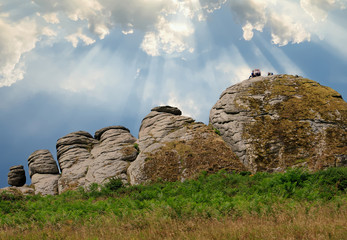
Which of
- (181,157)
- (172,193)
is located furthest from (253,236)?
(181,157)

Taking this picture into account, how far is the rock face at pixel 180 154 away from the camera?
1938cm

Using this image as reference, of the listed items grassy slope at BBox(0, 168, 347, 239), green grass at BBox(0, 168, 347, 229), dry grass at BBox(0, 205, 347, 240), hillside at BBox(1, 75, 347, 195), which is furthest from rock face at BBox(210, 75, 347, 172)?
dry grass at BBox(0, 205, 347, 240)

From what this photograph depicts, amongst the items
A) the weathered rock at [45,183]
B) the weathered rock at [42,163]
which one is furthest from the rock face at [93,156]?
the weathered rock at [42,163]

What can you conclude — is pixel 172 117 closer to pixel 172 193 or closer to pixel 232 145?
pixel 232 145

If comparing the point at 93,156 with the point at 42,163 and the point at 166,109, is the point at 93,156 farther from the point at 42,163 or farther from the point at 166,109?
the point at 166,109

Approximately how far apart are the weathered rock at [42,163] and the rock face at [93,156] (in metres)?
1.67

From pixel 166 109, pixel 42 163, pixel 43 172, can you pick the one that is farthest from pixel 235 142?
pixel 42 163

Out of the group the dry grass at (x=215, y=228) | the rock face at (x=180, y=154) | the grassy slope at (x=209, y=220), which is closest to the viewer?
the dry grass at (x=215, y=228)

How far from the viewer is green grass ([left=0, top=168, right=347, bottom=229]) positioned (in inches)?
340

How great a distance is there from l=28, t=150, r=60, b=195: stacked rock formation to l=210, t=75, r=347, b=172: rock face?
17.7m

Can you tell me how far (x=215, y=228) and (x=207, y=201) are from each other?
151 inches

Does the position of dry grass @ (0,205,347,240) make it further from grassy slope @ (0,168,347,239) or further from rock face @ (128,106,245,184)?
rock face @ (128,106,245,184)

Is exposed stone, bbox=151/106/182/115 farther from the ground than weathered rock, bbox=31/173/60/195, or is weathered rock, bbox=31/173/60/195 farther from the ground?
exposed stone, bbox=151/106/182/115

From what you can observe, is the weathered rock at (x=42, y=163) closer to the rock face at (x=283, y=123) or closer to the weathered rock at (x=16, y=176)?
the weathered rock at (x=16, y=176)
